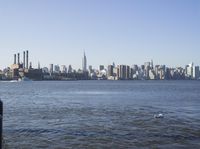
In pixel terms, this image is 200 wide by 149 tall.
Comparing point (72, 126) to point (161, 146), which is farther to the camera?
point (72, 126)

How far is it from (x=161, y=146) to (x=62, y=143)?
6571 mm

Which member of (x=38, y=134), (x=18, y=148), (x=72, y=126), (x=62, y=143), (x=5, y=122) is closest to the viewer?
(x=18, y=148)

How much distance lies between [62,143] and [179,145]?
7.78 metres

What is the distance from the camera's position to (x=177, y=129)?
34938 mm

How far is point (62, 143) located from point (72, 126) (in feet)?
27.5

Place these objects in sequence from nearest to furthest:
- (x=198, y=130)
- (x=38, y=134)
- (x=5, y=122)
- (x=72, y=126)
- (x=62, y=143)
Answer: (x=62, y=143)
(x=38, y=134)
(x=198, y=130)
(x=72, y=126)
(x=5, y=122)

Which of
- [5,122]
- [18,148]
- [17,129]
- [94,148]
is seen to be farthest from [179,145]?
[5,122]

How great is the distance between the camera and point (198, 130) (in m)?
34.3

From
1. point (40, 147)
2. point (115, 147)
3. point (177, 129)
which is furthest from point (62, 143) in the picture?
point (177, 129)

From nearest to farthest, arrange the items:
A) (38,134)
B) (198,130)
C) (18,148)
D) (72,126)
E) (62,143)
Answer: (18,148) < (62,143) < (38,134) < (198,130) < (72,126)

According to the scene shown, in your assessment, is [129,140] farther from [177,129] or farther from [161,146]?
[177,129]

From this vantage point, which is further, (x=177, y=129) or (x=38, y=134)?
(x=177, y=129)

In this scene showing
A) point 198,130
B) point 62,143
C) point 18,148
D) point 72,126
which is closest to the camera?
point 18,148

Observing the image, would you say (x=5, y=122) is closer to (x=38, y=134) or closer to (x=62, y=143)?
(x=38, y=134)
